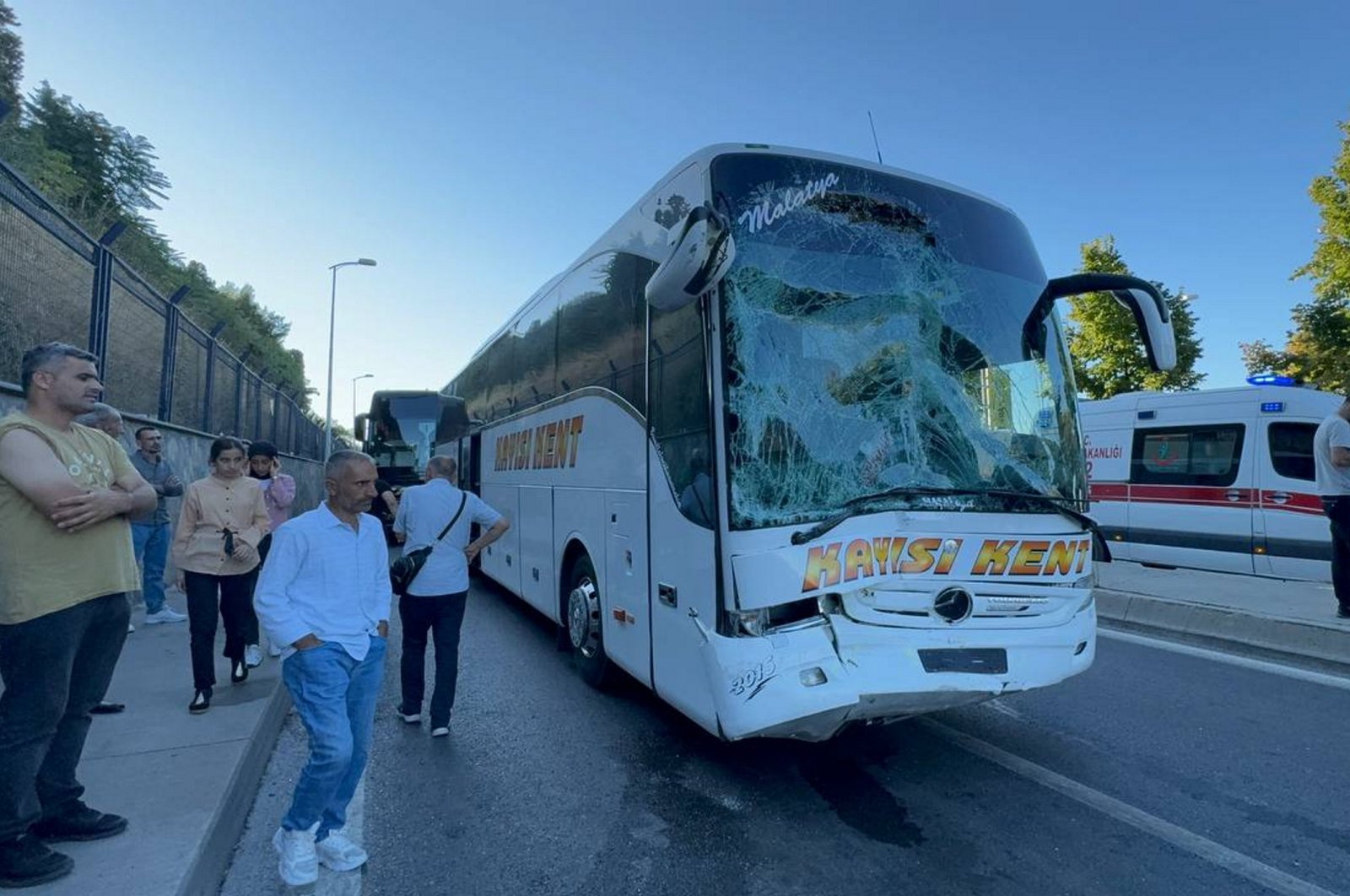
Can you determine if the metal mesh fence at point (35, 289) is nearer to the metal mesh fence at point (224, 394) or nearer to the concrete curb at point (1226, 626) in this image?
the metal mesh fence at point (224, 394)

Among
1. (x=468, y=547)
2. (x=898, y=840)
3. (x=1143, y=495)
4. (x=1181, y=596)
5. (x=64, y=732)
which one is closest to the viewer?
(x=64, y=732)

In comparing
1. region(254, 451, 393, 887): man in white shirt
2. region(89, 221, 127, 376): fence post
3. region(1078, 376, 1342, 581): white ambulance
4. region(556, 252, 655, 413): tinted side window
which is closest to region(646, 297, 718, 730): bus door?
region(556, 252, 655, 413): tinted side window

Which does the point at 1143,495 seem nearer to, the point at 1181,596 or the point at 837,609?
the point at 1181,596

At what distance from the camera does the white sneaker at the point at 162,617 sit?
7766 mm

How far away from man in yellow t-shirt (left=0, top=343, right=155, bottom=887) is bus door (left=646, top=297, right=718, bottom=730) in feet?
7.89

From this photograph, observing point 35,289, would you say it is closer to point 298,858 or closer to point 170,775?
point 170,775

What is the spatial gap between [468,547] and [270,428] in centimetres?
1753

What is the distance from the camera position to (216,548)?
530cm

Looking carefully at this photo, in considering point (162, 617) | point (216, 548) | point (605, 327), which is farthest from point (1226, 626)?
point (162, 617)

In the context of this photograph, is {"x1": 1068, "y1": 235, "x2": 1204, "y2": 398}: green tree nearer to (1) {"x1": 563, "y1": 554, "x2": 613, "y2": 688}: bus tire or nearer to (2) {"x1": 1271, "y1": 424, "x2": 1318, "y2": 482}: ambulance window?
(2) {"x1": 1271, "y1": 424, "x2": 1318, "y2": 482}: ambulance window

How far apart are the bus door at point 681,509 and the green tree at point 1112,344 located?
24.3m

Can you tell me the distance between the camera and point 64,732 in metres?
3.18

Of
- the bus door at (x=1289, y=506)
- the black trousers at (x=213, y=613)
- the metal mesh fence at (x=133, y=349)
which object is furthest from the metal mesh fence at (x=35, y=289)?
the bus door at (x=1289, y=506)

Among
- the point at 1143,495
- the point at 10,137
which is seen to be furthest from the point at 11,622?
the point at 10,137
